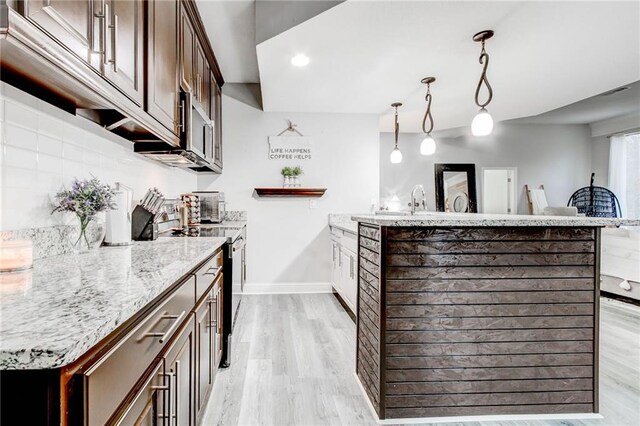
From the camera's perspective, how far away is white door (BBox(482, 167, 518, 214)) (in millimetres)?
6887

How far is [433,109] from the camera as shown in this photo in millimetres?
4621

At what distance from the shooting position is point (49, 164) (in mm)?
1398

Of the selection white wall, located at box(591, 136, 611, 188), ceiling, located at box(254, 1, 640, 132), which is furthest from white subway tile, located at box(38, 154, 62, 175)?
white wall, located at box(591, 136, 611, 188)

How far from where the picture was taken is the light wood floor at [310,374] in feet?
6.11

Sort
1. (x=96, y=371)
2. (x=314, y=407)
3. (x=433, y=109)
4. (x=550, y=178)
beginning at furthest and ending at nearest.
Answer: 1. (x=550, y=178)
2. (x=433, y=109)
3. (x=314, y=407)
4. (x=96, y=371)

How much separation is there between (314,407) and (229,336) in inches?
31.6

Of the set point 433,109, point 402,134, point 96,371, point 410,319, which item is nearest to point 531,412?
point 410,319

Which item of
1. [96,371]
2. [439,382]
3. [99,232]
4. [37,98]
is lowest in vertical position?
[439,382]

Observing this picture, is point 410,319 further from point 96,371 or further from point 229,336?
point 96,371

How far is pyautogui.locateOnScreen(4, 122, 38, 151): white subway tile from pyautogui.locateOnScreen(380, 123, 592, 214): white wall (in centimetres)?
597

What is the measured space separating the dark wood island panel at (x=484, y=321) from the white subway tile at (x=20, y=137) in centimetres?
152

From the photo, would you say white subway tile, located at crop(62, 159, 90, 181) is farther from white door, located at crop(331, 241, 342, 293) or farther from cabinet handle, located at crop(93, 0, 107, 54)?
white door, located at crop(331, 241, 342, 293)

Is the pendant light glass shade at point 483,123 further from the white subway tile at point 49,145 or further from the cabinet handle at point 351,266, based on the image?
the white subway tile at point 49,145

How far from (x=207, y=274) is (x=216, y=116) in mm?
2636
